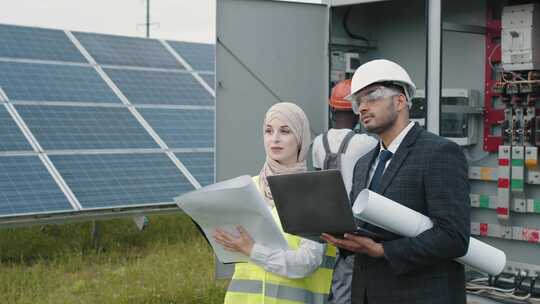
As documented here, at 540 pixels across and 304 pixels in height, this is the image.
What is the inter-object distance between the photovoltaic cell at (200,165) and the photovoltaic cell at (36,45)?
193cm

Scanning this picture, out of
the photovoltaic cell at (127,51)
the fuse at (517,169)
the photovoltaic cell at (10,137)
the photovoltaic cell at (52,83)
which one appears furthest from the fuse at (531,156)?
the photovoltaic cell at (127,51)

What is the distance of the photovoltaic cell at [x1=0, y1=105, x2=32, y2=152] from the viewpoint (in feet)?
23.4

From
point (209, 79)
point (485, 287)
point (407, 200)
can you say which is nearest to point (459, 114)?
point (485, 287)

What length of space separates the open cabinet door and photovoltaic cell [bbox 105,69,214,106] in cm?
338

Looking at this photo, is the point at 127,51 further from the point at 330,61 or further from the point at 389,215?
the point at 389,215

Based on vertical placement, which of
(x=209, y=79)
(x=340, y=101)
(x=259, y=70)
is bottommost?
(x=340, y=101)

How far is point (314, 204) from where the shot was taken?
2.20 metres

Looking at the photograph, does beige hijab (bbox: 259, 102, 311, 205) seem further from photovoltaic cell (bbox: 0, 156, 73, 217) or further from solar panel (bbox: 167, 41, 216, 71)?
solar panel (bbox: 167, 41, 216, 71)

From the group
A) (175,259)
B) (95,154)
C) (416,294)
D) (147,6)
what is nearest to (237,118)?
(175,259)

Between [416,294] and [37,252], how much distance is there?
18.7 feet

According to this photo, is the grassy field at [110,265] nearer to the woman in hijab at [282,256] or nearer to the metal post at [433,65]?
the metal post at [433,65]

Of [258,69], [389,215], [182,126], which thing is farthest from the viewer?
[182,126]

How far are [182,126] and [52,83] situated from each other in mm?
1543

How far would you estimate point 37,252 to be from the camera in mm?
7207
